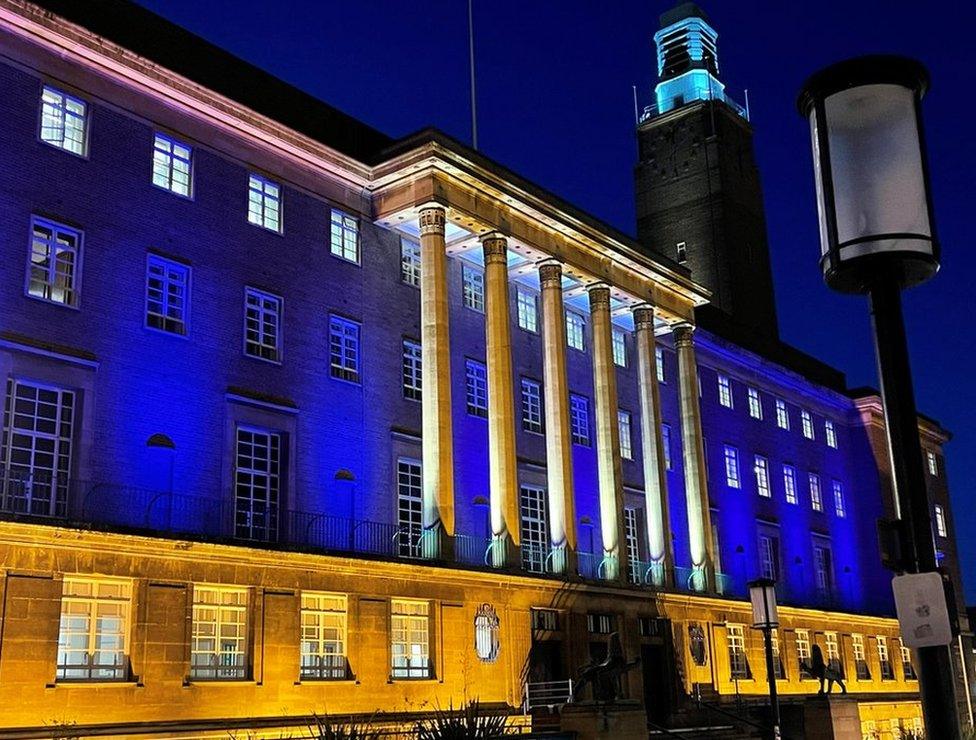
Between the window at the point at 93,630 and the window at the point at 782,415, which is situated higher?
the window at the point at 782,415

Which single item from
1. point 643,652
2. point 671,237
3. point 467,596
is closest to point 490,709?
point 467,596

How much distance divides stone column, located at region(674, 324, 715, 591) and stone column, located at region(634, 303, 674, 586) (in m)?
1.58

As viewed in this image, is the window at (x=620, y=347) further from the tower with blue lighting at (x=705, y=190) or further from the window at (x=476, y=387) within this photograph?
the tower with blue lighting at (x=705, y=190)

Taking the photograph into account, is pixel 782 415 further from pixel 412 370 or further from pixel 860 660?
pixel 412 370

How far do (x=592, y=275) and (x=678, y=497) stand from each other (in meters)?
10.9

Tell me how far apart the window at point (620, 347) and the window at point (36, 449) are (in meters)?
24.9

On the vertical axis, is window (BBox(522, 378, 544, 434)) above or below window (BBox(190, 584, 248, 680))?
above

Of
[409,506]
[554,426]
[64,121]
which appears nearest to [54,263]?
[64,121]

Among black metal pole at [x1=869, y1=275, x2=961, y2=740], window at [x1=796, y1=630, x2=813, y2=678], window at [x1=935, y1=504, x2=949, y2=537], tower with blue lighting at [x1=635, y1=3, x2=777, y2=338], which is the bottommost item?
black metal pole at [x1=869, y1=275, x2=961, y2=740]

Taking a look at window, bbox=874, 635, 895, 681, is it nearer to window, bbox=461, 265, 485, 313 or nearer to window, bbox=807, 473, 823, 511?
window, bbox=807, 473, 823, 511

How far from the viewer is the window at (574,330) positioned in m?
43.8

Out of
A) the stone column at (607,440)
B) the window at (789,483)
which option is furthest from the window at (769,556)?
the stone column at (607,440)

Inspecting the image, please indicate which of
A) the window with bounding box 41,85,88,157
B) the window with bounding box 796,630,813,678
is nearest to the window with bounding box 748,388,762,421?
the window with bounding box 796,630,813,678

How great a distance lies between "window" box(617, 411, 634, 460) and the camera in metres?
44.8
